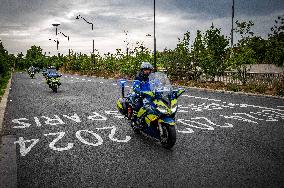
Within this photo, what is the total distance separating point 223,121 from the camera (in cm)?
957

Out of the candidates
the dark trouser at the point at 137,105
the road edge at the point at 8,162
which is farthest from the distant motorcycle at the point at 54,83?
the dark trouser at the point at 137,105

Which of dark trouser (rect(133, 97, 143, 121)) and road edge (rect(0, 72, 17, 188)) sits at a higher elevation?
dark trouser (rect(133, 97, 143, 121))

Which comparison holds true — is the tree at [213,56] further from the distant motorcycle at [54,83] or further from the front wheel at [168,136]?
the front wheel at [168,136]

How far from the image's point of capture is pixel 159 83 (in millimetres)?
6895

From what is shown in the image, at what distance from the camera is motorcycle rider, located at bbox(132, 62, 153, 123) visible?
7434 mm

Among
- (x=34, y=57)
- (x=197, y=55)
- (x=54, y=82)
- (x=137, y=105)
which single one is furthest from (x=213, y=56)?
(x=34, y=57)

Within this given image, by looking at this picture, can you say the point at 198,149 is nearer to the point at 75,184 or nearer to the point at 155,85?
the point at 155,85

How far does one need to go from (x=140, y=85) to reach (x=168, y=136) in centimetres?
161

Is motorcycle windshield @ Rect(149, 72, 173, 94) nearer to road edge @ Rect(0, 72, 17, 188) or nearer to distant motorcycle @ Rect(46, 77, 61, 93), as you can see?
road edge @ Rect(0, 72, 17, 188)

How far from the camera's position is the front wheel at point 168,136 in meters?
6.43

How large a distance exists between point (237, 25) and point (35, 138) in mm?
18046

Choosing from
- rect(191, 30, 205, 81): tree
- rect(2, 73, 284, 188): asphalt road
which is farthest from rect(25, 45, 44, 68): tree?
rect(2, 73, 284, 188): asphalt road

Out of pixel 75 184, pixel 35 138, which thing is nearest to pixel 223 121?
pixel 35 138

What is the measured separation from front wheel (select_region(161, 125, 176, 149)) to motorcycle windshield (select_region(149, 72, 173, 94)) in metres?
0.76
